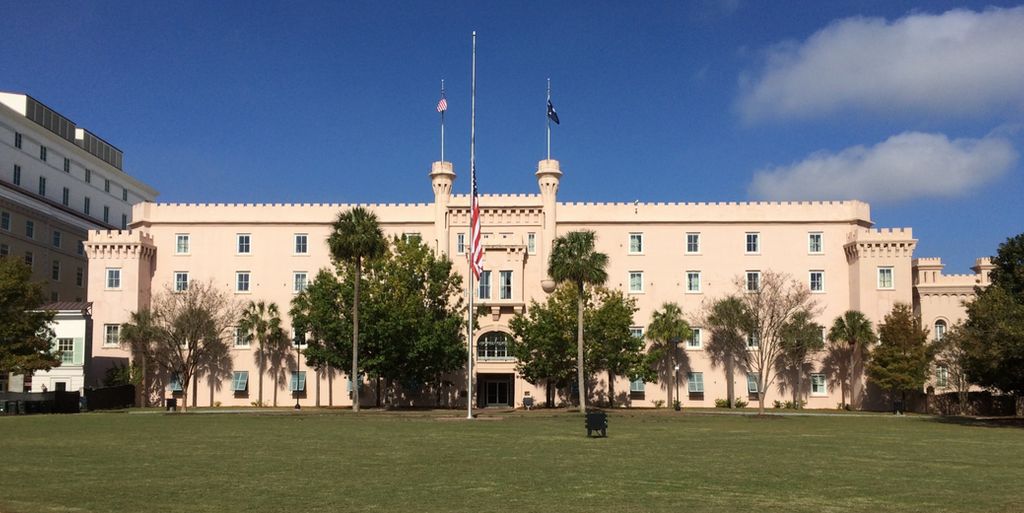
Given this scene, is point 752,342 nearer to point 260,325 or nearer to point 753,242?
point 753,242

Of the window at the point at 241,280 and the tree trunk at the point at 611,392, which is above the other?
the window at the point at 241,280

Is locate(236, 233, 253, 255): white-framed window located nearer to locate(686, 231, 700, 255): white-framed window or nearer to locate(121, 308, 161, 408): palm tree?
locate(121, 308, 161, 408): palm tree

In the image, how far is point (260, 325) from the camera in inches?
2685

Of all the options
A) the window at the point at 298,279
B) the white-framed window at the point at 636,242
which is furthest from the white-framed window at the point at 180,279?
the white-framed window at the point at 636,242

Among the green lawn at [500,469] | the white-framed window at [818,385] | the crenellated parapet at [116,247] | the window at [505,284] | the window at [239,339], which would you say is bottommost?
the green lawn at [500,469]

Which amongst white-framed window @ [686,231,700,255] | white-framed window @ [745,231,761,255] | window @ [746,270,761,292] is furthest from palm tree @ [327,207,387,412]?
white-framed window @ [745,231,761,255]

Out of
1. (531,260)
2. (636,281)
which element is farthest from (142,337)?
(636,281)

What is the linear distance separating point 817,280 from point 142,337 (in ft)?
159

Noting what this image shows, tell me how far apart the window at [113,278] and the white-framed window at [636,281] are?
37.7 metres

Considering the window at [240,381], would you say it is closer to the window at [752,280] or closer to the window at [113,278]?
the window at [113,278]

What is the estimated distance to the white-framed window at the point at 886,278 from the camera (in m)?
66.8

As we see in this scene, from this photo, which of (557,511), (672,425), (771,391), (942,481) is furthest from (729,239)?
(557,511)

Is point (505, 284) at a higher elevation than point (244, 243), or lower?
lower

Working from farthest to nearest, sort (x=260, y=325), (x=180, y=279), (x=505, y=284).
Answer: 1. (x=180, y=279)
2. (x=260, y=325)
3. (x=505, y=284)
